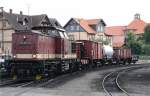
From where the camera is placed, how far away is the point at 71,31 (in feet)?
374

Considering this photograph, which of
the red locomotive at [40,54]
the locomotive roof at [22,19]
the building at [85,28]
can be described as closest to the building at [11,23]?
the locomotive roof at [22,19]

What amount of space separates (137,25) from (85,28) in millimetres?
51519

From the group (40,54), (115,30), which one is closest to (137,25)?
(115,30)

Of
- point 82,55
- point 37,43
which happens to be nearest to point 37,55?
point 37,43

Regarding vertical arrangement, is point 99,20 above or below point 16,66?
above

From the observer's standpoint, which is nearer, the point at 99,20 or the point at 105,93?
the point at 105,93

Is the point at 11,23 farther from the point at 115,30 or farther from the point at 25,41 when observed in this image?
the point at 115,30

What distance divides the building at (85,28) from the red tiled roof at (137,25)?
36.8m

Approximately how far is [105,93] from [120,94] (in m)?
0.66

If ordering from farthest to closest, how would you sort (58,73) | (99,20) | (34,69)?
(99,20) → (58,73) → (34,69)

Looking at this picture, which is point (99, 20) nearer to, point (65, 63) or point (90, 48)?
point (90, 48)

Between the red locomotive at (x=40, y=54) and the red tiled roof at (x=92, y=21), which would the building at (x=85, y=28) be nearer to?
the red tiled roof at (x=92, y=21)

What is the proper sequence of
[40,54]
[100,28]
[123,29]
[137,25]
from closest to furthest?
[40,54], [100,28], [137,25], [123,29]

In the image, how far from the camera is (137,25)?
6383 inches
